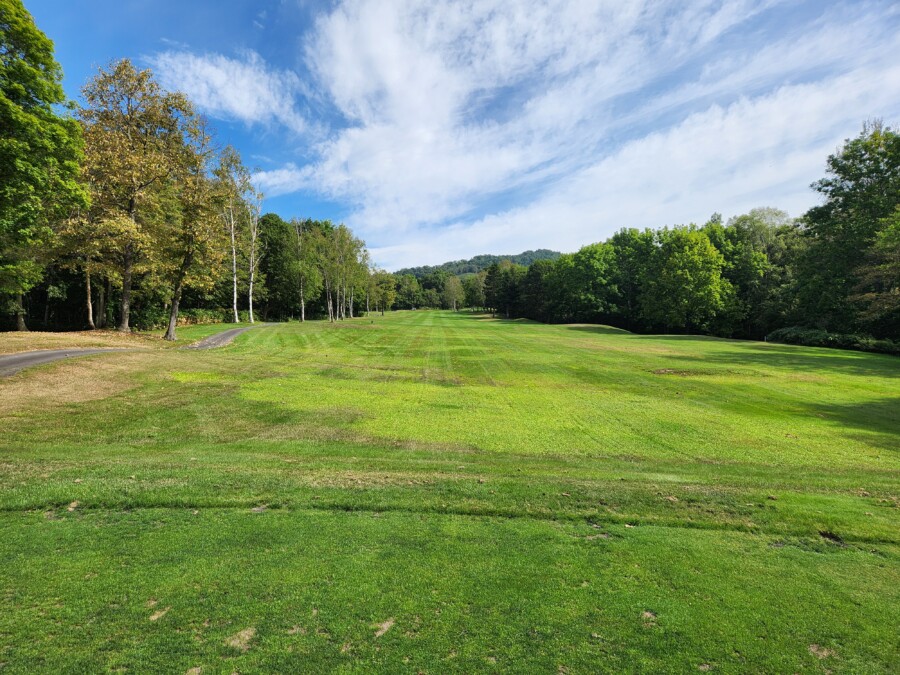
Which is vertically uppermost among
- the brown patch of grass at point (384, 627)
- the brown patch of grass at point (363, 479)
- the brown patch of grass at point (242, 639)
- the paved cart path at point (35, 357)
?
the paved cart path at point (35, 357)

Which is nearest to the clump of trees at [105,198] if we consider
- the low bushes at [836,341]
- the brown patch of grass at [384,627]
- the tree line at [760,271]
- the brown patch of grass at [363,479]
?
the brown patch of grass at [363,479]

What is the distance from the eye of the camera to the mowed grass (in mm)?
3156

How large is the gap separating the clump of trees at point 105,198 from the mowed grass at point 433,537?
338 inches

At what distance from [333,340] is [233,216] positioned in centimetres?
2529

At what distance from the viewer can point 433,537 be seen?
494 cm

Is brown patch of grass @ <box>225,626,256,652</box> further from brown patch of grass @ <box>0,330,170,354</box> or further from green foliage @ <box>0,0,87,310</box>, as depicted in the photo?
brown patch of grass @ <box>0,330,170,354</box>

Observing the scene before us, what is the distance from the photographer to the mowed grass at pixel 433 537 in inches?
124

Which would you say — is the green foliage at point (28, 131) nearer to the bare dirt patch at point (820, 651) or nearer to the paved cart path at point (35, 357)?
the paved cart path at point (35, 357)

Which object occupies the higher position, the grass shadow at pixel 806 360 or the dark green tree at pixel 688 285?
the dark green tree at pixel 688 285

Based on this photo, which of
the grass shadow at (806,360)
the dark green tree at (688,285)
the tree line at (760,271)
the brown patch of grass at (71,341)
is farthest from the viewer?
the dark green tree at (688,285)

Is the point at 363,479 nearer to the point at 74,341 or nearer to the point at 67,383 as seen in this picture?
the point at 67,383

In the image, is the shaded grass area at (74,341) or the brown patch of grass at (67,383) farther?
the shaded grass area at (74,341)

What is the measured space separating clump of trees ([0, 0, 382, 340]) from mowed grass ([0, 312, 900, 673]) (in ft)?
28.2

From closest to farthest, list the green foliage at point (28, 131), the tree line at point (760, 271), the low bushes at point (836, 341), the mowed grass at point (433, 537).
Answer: the mowed grass at point (433, 537)
the green foliage at point (28, 131)
the low bushes at point (836, 341)
the tree line at point (760, 271)
